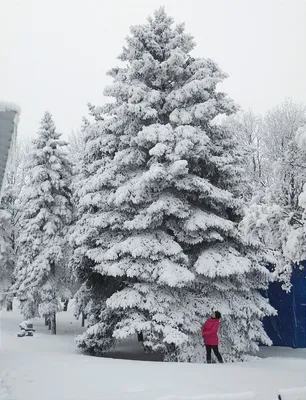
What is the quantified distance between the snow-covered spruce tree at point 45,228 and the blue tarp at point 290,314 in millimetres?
10251

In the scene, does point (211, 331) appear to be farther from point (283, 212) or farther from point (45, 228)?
point (45, 228)

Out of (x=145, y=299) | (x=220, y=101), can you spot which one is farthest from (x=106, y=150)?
(x=145, y=299)

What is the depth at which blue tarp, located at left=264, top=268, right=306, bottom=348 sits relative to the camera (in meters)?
16.2

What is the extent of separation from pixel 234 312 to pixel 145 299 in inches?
109

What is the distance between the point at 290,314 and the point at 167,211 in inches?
288

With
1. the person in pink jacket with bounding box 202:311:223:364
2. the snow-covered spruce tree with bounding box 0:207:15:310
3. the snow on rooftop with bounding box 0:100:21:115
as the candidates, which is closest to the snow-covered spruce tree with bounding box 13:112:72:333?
the snow-covered spruce tree with bounding box 0:207:15:310

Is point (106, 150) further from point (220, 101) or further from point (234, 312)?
point (234, 312)

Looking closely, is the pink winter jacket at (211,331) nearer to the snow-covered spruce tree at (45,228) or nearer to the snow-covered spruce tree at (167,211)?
the snow-covered spruce tree at (167,211)

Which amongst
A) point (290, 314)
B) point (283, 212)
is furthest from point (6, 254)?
point (283, 212)

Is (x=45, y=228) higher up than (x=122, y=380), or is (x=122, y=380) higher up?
(x=45, y=228)

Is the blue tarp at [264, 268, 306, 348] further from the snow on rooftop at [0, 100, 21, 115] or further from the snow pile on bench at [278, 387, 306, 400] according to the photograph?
the snow on rooftop at [0, 100, 21, 115]

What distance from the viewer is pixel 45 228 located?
71.9 ft

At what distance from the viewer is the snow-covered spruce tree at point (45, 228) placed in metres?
21.5

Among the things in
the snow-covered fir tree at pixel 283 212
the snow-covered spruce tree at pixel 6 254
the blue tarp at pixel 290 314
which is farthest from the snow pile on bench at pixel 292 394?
the snow-covered spruce tree at pixel 6 254
